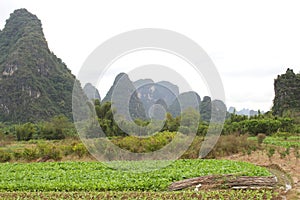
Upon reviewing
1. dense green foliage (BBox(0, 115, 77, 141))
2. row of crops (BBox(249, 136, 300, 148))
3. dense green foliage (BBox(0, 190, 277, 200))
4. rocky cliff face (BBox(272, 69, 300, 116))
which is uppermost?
rocky cliff face (BBox(272, 69, 300, 116))

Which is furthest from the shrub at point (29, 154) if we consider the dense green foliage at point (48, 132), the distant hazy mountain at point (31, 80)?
the distant hazy mountain at point (31, 80)

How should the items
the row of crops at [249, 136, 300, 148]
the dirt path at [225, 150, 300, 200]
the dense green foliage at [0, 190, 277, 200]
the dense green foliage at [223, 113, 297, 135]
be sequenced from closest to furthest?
1. the dense green foliage at [0, 190, 277, 200]
2. the dirt path at [225, 150, 300, 200]
3. the row of crops at [249, 136, 300, 148]
4. the dense green foliage at [223, 113, 297, 135]

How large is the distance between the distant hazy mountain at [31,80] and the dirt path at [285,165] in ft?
123

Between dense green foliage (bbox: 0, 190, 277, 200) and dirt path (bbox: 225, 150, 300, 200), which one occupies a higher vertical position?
dirt path (bbox: 225, 150, 300, 200)

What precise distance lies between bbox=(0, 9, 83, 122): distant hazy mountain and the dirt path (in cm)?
3744

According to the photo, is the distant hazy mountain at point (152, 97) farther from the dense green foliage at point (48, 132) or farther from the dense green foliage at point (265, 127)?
the dense green foliage at point (48, 132)

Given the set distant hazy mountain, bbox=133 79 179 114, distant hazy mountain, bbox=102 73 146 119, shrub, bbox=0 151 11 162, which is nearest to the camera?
distant hazy mountain, bbox=133 79 179 114

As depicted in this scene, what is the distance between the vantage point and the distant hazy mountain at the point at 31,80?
4862 cm

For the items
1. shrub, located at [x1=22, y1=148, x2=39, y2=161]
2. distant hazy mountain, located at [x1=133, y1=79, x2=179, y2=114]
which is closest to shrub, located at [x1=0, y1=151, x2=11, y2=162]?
shrub, located at [x1=22, y1=148, x2=39, y2=161]

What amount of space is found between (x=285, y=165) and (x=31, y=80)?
153 feet

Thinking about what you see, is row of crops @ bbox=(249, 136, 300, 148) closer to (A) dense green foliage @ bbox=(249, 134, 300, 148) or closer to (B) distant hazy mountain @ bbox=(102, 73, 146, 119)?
(A) dense green foliage @ bbox=(249, 134, 300, 148)

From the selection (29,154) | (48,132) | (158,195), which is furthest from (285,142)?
(48,132)

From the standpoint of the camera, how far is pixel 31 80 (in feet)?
169

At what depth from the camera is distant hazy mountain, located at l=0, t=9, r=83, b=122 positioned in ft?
160
